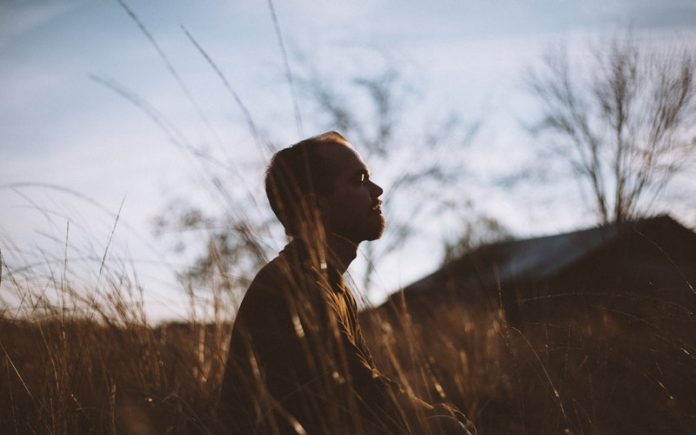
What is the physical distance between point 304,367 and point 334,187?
68 centimetres

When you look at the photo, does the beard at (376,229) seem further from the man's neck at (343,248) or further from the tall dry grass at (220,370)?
the tall dry grass at (220,370)

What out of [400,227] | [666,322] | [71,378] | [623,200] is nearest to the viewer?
[71,378]

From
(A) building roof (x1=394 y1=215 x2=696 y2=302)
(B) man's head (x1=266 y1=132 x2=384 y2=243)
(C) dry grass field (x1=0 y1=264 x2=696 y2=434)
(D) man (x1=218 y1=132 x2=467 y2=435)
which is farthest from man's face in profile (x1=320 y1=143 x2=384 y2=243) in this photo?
(A) building roof (x1=394 y1=215 x2=696 y2=302)

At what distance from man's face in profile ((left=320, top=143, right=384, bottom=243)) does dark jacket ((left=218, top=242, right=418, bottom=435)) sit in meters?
0.37

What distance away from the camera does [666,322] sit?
1891mm

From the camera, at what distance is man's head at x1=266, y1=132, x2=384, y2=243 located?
163cm

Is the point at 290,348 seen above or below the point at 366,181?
below

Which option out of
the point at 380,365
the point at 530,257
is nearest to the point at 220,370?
the point at 380,365

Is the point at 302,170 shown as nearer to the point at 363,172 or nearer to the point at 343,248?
the point at 363,172

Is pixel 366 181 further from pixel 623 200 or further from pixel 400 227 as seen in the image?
pixel 400 227

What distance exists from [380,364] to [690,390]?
1.06 meters

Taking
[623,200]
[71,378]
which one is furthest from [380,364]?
[623,200]

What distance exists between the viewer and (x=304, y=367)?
119cm

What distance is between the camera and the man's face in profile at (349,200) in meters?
1.63
